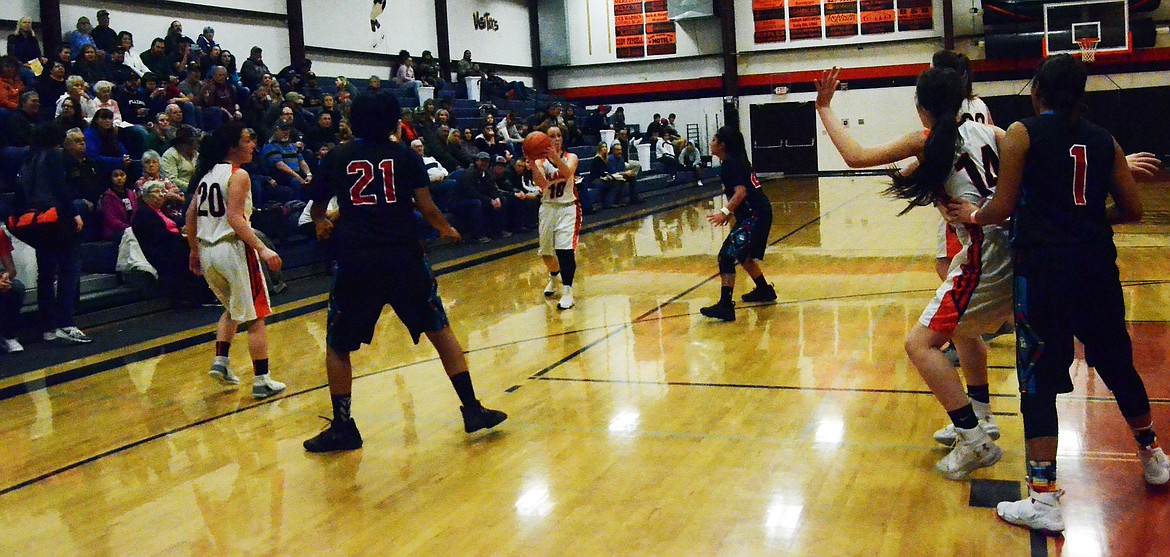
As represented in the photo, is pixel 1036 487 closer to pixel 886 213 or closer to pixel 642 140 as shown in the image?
pixel 886 213

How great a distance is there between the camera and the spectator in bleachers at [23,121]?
9.50m

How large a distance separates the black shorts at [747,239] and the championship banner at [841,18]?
1854cm

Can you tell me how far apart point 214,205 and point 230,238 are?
0.68 feet

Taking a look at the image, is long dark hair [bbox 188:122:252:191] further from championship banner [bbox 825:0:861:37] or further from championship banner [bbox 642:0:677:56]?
championship banner [bbox 642:0:677:56]

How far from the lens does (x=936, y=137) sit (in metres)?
3.74

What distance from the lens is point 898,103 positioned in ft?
81.7

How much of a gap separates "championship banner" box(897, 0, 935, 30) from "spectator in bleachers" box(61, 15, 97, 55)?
1809 cm

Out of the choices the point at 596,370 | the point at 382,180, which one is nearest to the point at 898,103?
the point at 596,370

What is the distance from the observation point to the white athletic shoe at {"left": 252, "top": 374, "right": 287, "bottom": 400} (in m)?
5.90

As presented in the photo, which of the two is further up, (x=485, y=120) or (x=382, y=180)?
(x=485, y=120)

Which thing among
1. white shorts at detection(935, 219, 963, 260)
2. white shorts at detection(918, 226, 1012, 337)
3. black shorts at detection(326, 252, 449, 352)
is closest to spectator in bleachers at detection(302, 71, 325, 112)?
black shorts at detection(326, 252, 449, 352)

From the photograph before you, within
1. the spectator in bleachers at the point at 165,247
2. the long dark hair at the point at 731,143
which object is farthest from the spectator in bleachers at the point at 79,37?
the long dark hair at the point at 731,143

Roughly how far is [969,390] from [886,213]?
11.3 meters

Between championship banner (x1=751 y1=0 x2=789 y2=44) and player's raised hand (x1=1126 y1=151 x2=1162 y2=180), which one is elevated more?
championship banner (x1=751 y1=0 x2=789 y2=44)
